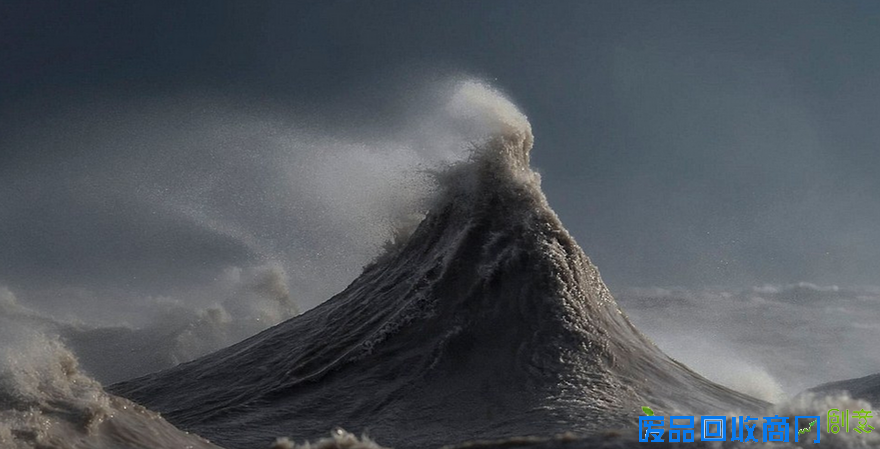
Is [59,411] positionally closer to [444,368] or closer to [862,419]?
[444,368]

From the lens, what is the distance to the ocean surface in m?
5.89

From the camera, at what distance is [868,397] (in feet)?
43.5

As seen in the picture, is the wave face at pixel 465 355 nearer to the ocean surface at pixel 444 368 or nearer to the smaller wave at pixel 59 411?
the ocean surface at pixel 444 368

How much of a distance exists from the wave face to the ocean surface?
0.02 meters

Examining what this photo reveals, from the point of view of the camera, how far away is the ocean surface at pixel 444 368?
5.89 m

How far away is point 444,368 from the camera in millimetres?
8992

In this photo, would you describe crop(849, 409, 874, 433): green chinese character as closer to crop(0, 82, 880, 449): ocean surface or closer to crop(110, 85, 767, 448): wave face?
crop(0, 82, 880, 449): ocean surface

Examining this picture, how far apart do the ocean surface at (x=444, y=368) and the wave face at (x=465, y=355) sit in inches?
1.0

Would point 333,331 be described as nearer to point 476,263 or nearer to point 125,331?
point 476,263

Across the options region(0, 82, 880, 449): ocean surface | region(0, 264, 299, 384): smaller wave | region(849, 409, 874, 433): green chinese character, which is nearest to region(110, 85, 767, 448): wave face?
region(0, 82, 880, 449): ocean surface

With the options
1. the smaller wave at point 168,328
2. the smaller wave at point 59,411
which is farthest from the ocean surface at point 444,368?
the smaller wave at point 168,328

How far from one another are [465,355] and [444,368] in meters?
0.30

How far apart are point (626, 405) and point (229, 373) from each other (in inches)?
198

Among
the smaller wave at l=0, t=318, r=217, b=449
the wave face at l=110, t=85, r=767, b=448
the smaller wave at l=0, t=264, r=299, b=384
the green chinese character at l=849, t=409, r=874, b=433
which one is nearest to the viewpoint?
the smaller wave at l=0, t=318, r=217, b=449
